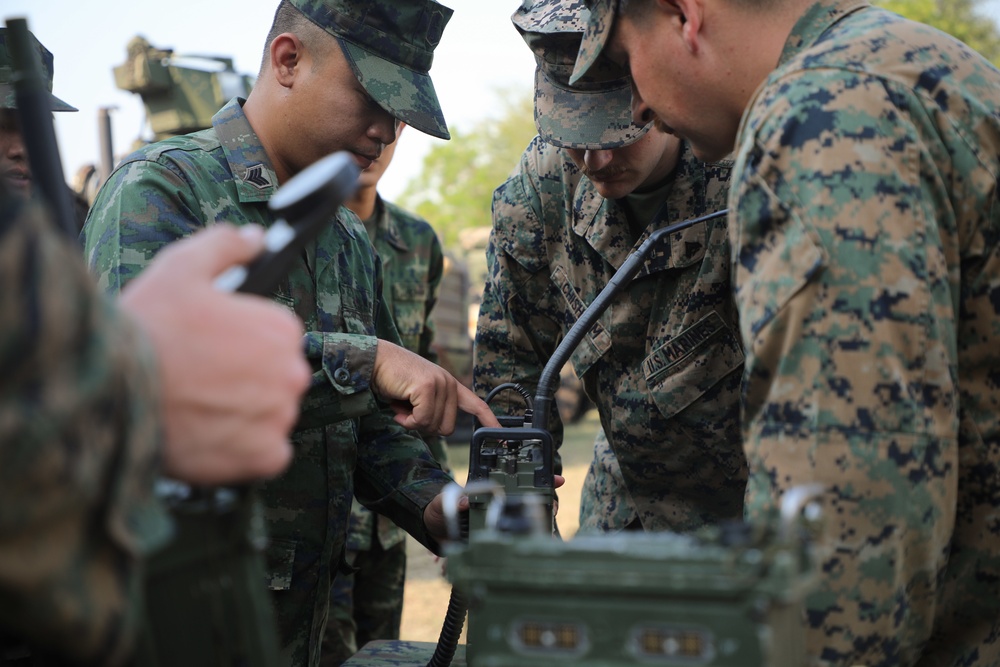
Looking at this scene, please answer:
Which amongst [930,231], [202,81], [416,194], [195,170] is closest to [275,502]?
[195,170]

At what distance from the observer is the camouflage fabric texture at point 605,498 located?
12.4 ft

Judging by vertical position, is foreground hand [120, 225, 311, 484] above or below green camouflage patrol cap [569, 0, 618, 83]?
below

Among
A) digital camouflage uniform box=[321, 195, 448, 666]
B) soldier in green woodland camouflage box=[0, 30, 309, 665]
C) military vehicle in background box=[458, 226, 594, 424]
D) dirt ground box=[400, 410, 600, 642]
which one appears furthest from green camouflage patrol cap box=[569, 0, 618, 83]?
military vehicle in background box=[458, 226, 594, 424]

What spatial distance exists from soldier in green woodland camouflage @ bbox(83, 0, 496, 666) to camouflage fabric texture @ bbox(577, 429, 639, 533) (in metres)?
0.96

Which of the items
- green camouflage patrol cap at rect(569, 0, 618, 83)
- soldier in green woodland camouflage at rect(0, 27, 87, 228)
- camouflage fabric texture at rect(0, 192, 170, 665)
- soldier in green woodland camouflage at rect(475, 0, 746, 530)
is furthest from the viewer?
soldier in green woodland camouflage at rect(0, 27, 87, 228)

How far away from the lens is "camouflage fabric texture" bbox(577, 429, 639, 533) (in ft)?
12.4

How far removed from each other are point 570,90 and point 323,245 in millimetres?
940

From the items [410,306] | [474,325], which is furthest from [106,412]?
[474,325]

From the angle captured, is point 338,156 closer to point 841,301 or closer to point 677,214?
point 841,301

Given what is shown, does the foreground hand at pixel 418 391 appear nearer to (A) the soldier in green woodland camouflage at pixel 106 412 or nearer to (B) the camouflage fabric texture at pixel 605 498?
(B) the camouflage fabric texture at pixel 605 498

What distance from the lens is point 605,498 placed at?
3.88m

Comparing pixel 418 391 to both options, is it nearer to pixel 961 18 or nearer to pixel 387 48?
pixel 387 48

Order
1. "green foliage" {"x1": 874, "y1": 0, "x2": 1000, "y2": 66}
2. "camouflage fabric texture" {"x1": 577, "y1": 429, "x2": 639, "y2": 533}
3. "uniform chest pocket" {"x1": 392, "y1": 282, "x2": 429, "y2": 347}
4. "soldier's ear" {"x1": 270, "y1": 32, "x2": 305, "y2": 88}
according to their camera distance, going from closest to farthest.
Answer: "soldier's ear" {"x1": 270, "y1": 32, "x2": 305, "y2": 88}, "camouflage fabric texture" {"x1": 577, "y1": 429, "x2": 639, "y2": 533}, "uniform chest pocket" {"x1": 392, "y1": 282, "x2": 429, "y2": 347}, "green foliage" {"x1": 874, "y1": 0, "x2": 1000, "y2": 66}

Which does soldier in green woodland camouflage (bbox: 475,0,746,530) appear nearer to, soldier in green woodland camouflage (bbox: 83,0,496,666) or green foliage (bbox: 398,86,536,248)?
soldier in green woodland camouflage (bbox: 83,0,496,666)
